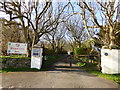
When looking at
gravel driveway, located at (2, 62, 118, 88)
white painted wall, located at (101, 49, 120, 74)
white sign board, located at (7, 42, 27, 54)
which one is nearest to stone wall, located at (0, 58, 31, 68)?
white sign board, located at (7, 42, 27, 54)

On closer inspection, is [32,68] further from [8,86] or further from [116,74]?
[116,74]

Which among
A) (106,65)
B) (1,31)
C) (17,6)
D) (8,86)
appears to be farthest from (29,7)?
(106,65)

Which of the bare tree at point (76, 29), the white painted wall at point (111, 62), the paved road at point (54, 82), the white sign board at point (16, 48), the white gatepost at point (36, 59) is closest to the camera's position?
the paved road at point (54, 82)

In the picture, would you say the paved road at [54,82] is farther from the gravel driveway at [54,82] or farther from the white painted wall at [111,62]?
the white painted wall at [111,62]

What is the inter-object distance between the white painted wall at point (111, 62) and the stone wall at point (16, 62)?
5511mm

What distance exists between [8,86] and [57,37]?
20.1 m

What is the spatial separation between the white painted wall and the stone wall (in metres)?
5.51

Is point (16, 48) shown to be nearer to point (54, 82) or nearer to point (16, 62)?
point (16, 62)

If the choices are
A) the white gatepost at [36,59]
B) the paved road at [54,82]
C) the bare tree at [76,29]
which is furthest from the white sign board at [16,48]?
the bare tree at [76,29]

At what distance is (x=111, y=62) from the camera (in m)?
5.64

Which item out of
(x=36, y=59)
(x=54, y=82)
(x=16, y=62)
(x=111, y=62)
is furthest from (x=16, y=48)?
(x=111, y=62)

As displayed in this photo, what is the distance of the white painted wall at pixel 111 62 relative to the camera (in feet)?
18.3

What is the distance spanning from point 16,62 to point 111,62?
6810 millimetres

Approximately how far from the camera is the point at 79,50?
1416 cm
